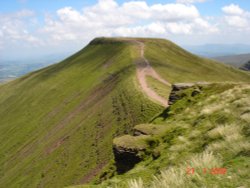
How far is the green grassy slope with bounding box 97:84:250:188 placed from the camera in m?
8.30

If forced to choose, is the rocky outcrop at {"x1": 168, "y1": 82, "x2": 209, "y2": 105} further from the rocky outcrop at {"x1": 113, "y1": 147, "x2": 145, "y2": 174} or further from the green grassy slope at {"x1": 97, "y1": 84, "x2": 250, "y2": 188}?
the rocky outcrop at {"x1": 113, "y1": 147, "x2": 145, "y2": 174}

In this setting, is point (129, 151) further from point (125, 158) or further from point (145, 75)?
point (145, 75)

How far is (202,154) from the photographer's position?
11.8 m

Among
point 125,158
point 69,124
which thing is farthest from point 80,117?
point 125,158

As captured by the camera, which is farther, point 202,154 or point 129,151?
point 129,151

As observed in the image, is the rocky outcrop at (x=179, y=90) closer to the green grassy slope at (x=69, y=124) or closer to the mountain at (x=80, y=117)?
the mountain at (x=80, y=117)

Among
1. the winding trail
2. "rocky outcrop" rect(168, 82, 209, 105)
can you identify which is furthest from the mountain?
"rocky outcrop" rect(168, 82, 209, 105)

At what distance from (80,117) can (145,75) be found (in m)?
21.4

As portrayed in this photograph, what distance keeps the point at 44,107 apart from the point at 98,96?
2997cm

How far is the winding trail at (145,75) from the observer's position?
5022 centimetres

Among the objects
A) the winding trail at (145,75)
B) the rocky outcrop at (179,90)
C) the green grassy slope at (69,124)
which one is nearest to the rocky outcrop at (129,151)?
the green grassy slope at (69,124)

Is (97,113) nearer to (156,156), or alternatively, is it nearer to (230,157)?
(156,156)

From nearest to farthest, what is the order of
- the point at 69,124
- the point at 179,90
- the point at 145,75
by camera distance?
→ the point at 179,90 < the point at 69,124 < the point at 145,75

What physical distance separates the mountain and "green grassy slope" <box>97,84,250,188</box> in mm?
1536
